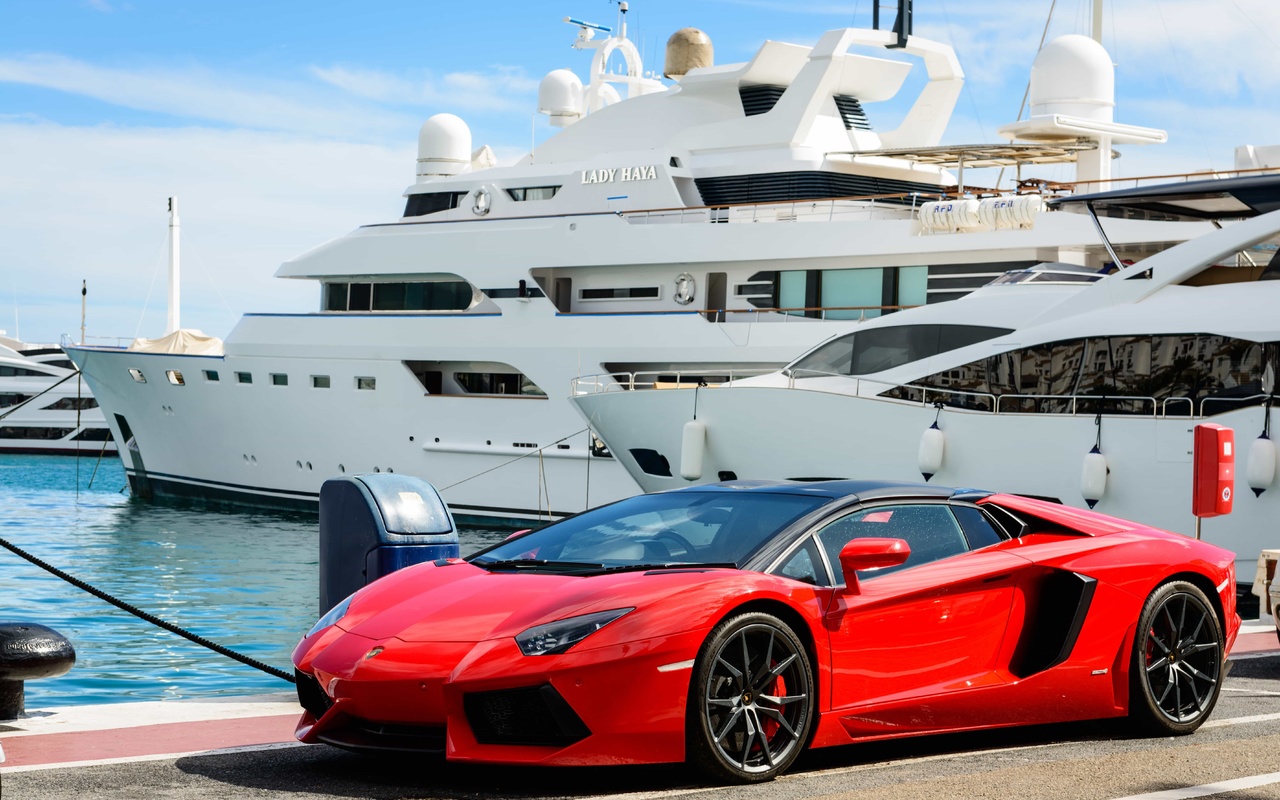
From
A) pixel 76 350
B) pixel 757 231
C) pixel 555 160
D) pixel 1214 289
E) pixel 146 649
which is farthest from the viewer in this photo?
pixel 76 350

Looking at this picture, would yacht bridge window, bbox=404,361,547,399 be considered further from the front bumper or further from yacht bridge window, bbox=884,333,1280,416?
the front bumper

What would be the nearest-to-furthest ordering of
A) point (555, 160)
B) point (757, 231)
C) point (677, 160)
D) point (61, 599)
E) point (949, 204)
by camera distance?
1. point (61, 599)
2. point (949, 204)
3. point (757, 231)
4. point (677, 160)
5. point (555, 160)

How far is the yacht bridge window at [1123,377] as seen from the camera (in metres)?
15.2

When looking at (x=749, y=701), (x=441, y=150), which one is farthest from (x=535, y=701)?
(x=441, y=150)

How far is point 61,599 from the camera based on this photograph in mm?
17172

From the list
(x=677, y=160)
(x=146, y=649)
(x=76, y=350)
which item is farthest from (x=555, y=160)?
(x=146, y=649)

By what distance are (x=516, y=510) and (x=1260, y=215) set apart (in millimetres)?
14103

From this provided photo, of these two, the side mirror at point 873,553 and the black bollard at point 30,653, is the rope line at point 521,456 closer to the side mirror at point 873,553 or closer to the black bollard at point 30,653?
the black bollard at point 30,653

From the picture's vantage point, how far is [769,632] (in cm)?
488

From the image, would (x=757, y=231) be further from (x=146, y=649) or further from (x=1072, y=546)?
(x=1072, y=546)

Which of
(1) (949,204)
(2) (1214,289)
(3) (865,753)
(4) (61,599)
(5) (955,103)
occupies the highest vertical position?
(5) (955,103)

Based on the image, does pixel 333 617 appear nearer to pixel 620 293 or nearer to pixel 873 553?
pixel 873 553

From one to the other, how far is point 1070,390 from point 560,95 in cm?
1978

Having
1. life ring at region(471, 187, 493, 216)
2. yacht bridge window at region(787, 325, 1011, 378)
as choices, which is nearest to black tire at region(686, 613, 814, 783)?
yacht bridge window at region(787, 325, 1011, 378)
